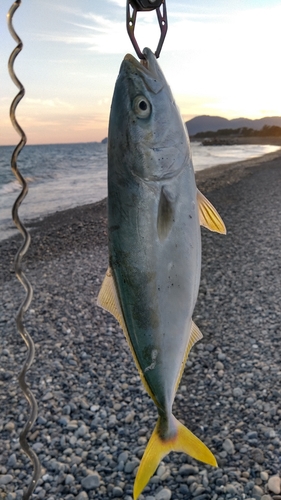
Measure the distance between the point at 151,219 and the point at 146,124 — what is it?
1.18 feet

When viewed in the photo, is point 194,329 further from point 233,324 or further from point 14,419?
point 233,324

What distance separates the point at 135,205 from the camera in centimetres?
162

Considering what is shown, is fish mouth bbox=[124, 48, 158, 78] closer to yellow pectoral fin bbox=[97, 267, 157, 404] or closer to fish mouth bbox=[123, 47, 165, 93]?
fish mouth bbox=[123, 47, 165, 93]

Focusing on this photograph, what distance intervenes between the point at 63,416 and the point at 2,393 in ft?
3.14

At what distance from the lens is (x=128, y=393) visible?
5148mm

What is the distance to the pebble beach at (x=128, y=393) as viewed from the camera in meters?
3.99

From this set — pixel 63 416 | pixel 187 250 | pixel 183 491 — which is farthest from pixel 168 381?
pixel 63 416

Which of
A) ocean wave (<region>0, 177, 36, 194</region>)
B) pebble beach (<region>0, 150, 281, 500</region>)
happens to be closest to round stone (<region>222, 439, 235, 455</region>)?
pebble beach (<region>0, 150, 281, 500</region>)

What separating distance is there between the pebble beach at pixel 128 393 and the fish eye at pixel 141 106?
10.5ft

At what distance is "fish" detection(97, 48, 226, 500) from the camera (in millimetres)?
1636

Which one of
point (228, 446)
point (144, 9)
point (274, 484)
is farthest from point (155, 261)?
point (228, 446)

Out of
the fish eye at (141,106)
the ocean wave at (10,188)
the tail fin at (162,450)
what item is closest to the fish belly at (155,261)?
the fish eye at (141,106)

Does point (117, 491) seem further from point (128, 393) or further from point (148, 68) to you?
point (148, 68)

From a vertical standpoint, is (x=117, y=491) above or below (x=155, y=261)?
below
